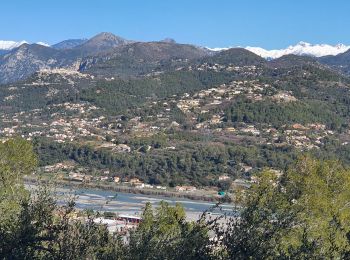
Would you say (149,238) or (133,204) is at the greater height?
(149,238)

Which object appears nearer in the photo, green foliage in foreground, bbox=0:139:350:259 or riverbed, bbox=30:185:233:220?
green foliage in foreground, bbox=0:139:350:259

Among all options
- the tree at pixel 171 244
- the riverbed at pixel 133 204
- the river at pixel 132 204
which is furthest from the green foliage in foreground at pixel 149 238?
the river at pixel 132 204

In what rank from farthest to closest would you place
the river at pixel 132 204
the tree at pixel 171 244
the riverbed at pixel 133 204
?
the river at pixel 132 204 < the riverbed at pixel 133 204 < the tree at pixel 171 244

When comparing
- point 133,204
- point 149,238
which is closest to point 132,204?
point 133,204

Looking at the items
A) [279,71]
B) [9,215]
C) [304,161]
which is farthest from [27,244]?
[279,71]

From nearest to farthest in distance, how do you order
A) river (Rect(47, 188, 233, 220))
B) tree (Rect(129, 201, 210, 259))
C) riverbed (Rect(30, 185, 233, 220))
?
tree (Rect(129, 201, 210, 259))
riverbed (Rect(30, 185, 233, 220))
river (Rect(47, 188, 233, 220))

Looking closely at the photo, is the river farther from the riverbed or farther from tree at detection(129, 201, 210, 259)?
tree at detection(129, 201, 210, 259)

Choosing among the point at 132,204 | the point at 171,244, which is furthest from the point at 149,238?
the point at 132,204

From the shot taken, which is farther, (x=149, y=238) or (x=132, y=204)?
(x=132, y=204)

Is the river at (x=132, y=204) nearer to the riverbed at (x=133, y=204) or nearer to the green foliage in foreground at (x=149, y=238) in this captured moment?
the riverbed at (x=133, y=204)

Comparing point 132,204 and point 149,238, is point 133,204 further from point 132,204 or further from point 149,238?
point 149,238

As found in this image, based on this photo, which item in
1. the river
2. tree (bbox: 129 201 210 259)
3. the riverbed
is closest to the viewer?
tree (bbox: 129 201 210 259)

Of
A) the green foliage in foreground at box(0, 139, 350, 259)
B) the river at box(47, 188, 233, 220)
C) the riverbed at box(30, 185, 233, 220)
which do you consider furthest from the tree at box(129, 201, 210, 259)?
the river at box(47, 188, 233, 220)

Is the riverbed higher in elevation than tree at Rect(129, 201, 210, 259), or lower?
lower
